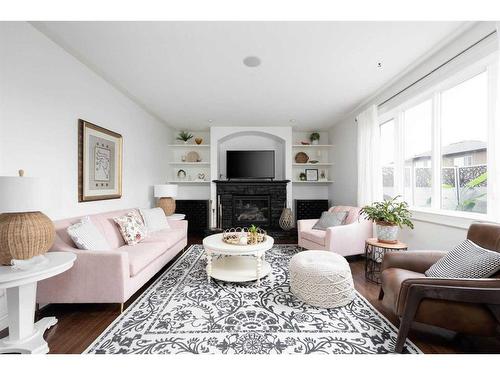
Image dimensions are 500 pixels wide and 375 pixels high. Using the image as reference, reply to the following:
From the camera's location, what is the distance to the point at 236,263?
283 centimetres

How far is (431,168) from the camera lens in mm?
2615

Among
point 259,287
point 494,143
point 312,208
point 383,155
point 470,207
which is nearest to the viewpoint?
point 494,143

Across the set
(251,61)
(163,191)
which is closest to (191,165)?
(163,191)

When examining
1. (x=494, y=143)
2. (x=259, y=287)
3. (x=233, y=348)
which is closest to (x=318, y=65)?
(x=494, y=143)

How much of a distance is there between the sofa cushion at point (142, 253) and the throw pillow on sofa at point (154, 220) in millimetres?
612

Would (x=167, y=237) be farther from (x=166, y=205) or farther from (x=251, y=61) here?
(x=251, y=61)

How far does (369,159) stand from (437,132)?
0.96m

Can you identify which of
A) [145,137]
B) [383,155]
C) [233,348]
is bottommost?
[233,348]

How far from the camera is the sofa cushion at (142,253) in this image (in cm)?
210

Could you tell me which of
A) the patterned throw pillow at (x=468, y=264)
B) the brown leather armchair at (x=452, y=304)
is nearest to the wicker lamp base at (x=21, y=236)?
the brown leather armchair at (x=452, y=304)

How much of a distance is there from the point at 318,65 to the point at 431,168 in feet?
6.05

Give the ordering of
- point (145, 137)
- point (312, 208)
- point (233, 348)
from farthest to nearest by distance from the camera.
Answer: point (312, 208) → point (145, 137) → point (233, 348)

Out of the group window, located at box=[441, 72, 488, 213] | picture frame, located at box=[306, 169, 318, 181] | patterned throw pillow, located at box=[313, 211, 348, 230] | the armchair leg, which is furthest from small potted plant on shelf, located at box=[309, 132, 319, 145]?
the armchair leg

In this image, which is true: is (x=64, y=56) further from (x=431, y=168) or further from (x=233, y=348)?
(x=431, y=168)
